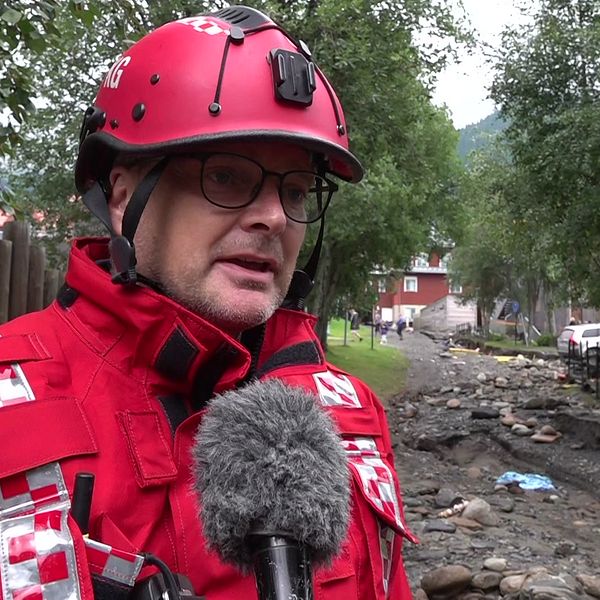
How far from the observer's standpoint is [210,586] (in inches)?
60.7

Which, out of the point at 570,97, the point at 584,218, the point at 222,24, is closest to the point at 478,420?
the point at 584,218

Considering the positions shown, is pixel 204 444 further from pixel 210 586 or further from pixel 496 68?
pixel 496 68

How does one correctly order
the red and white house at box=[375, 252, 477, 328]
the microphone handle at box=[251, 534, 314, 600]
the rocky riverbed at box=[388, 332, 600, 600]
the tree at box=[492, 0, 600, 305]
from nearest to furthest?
the microphone handle at box=[251, 534, 314, 600] → the rocky riverbed at box=[388, 332, 600, 600] → the tree at box=[492, 0, 600, 305] → the red and white house at box=[375, 252, 477, 328]

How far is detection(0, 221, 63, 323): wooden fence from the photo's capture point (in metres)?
5.25

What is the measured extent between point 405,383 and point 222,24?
25502 mm

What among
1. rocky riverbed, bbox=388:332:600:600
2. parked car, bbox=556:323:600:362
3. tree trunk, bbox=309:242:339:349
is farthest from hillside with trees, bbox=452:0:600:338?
parked car, bbox=556:323:600:362

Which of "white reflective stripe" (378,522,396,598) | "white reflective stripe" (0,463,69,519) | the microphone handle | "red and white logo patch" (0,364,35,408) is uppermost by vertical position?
"red and white logo patch" (0,364,35,408)

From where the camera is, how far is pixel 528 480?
11.8 meters

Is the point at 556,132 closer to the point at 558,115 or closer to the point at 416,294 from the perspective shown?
the point at 558,115

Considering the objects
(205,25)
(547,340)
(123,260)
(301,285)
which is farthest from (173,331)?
(547,340)

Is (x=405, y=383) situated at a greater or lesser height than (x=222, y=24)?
lesser

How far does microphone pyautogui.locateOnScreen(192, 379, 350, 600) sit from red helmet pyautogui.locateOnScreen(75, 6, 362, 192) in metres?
0.71

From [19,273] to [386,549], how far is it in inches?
171

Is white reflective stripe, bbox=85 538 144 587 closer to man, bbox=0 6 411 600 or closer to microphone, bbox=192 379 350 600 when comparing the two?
man, bbox=0 6 411 600
